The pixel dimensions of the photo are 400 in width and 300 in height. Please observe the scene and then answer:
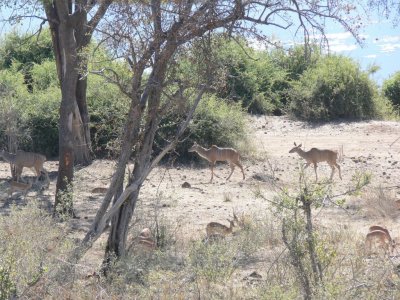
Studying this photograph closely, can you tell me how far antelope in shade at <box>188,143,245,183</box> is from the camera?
60.2 ft

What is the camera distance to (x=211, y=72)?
9180 millimetres

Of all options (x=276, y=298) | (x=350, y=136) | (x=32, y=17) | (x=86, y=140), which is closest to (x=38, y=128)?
(x=86, y=140)

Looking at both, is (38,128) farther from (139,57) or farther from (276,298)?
(276,298)

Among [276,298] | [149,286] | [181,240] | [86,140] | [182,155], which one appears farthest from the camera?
[182,155]

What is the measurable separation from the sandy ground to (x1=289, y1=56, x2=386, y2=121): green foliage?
687 millimetres

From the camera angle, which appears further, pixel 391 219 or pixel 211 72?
pixel 391 219

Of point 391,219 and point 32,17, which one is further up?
point 32,17

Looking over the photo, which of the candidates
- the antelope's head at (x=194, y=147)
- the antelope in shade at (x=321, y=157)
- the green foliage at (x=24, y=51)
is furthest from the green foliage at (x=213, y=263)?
the green foliage at (x=24, y=51)

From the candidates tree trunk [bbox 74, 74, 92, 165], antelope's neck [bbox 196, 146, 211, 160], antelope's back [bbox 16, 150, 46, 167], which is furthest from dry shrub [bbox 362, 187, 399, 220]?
antelope's back [bbox 16, 150, 46, 167]

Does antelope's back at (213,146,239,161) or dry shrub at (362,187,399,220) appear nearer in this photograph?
dry shrub at (362,187,399,220)

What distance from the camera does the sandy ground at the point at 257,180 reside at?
12820 mm

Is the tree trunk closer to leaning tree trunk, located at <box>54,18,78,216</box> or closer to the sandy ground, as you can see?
the sandy ground

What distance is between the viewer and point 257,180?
17.7m

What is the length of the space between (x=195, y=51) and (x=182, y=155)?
11.0 meters
